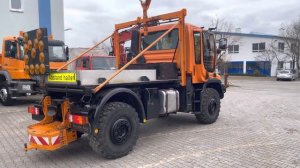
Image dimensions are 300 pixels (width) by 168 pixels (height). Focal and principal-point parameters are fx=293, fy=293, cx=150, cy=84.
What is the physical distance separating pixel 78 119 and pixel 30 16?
13.2 metres

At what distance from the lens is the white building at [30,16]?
601 inches

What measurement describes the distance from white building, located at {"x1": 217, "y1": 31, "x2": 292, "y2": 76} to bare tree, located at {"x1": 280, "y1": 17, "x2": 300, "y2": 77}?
2.71ft

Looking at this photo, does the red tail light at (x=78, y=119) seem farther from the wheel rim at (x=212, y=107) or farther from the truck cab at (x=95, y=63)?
the truck cab at (x=95, y=63)

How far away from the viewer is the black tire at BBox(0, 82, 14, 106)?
11.3m

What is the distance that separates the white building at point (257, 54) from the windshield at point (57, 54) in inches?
1221

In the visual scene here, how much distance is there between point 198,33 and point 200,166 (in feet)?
12.1

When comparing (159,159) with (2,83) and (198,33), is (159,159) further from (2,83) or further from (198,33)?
(2,83)

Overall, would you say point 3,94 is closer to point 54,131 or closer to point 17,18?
point 17,18

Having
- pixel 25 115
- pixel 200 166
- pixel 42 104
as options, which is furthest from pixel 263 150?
pixel 25 115

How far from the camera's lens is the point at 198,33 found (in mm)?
7371

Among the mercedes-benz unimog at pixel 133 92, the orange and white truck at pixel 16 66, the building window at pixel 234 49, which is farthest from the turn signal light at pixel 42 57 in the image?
the building window at pixel 234 49

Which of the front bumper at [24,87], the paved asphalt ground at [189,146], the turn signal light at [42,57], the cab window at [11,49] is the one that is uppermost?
the cab window at [11,49]

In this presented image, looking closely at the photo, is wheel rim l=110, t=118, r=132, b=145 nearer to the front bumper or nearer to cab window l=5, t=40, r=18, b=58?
the front bumper

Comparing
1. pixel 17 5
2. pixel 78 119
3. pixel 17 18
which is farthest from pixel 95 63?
pixel 78 119
